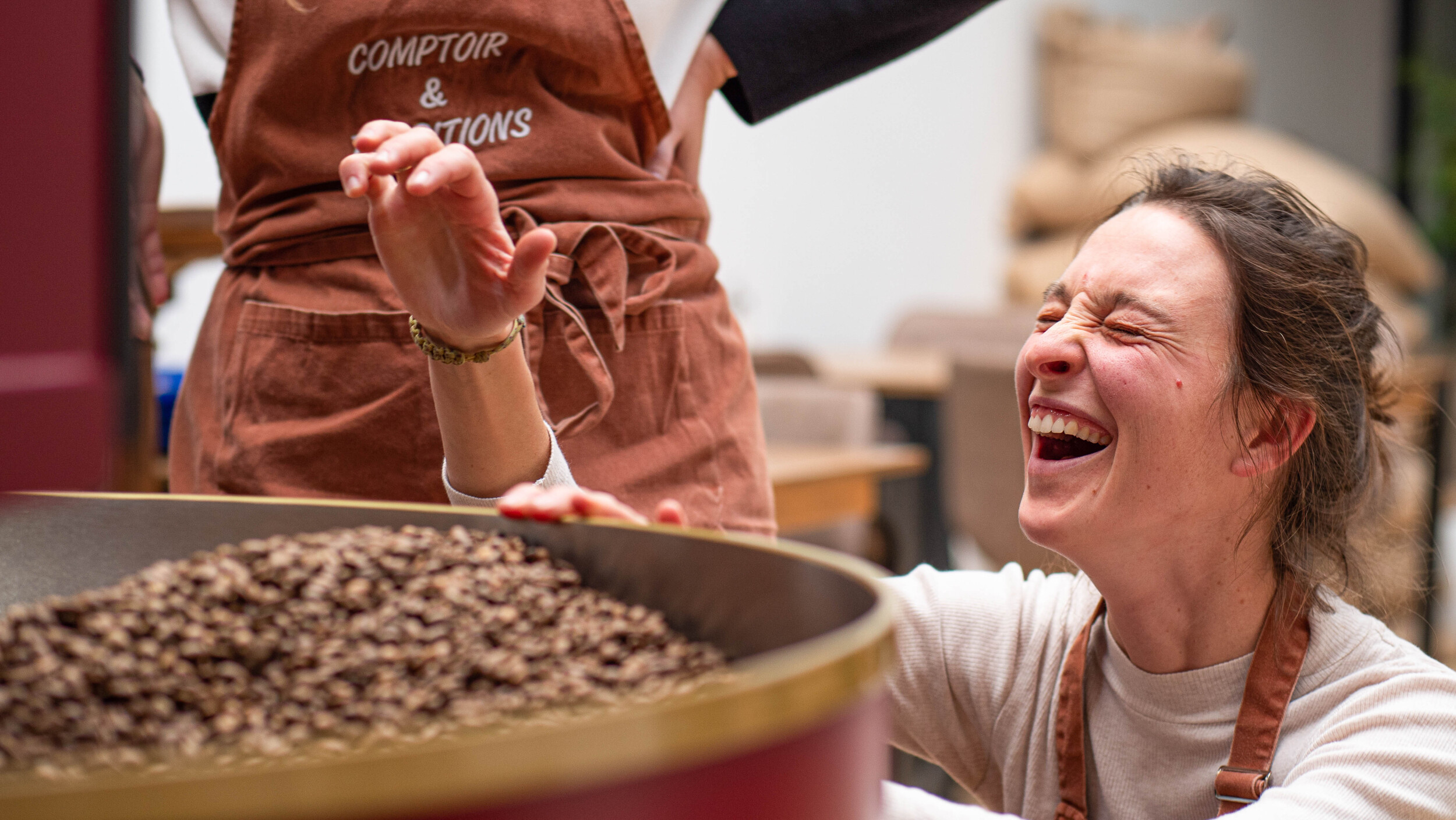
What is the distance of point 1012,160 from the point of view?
19.3 feet

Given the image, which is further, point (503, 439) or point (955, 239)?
point (955, 239)

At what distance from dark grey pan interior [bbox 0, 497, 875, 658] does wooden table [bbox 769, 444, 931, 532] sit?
1424 millimetres

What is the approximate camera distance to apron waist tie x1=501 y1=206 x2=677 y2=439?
1068 millimetres

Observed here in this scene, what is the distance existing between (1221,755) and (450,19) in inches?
33.6

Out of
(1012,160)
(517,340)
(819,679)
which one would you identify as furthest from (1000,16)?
(819,679)

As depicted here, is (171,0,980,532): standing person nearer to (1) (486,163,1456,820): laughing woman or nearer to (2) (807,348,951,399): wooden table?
(1) (486,163,1456,820): laughing woman

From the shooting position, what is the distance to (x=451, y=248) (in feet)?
2.96

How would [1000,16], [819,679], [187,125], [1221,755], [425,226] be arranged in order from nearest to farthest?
[819,679] → [425,226] → [1221,755] → [187,125] → [1000,16]

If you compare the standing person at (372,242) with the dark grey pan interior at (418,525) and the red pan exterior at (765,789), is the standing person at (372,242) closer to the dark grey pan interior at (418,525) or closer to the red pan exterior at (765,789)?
the dark grey pan interior at (418,525)

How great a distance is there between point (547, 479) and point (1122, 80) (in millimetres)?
4988

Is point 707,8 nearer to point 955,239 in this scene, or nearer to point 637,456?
point 637,456

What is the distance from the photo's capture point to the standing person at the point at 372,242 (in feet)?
3.49

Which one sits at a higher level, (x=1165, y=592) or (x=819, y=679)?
(x=819, y=679)

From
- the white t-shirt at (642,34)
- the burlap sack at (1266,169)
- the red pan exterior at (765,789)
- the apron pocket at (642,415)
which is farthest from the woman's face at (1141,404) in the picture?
the burlap sack at (1266,169)
